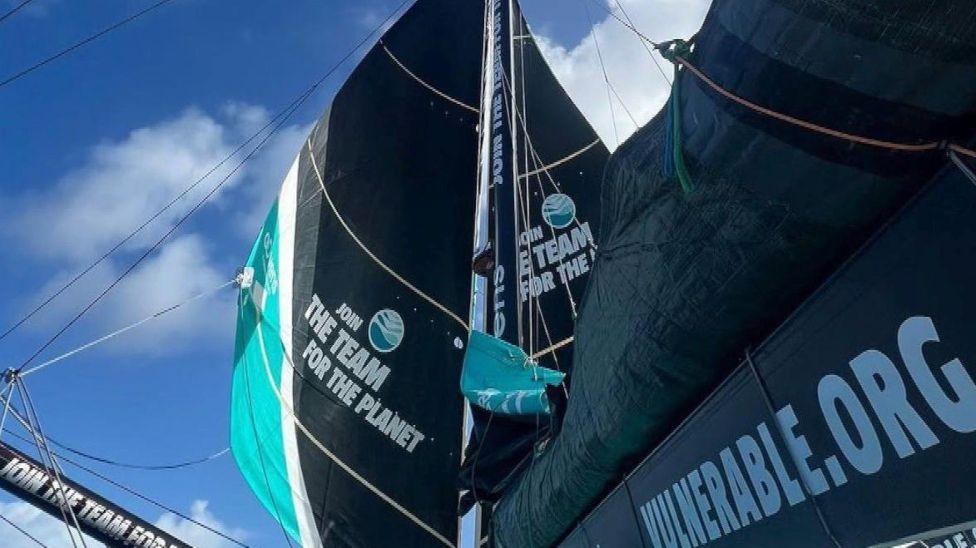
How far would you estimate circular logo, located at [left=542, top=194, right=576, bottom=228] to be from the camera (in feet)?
20.3

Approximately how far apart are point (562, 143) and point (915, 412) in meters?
5.93

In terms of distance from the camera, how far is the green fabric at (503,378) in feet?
11.3

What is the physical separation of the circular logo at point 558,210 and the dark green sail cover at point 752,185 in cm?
408

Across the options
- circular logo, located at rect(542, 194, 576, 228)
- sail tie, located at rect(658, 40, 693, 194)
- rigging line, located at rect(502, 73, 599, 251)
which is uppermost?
rigging line, located at rect(502, 73, 599, 251)

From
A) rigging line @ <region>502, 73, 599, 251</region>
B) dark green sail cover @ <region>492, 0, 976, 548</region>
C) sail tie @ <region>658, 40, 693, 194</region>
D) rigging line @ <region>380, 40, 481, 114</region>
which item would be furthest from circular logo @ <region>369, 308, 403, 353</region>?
sail tie @ <region>658, 40, 693, 194</region>

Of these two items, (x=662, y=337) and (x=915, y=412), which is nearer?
(x=915, y=412)

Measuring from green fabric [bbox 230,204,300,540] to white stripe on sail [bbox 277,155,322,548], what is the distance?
4 cm

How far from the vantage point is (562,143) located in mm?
6828

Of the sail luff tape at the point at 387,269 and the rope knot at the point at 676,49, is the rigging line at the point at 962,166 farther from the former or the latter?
the sail luff tape at the point at 387,269

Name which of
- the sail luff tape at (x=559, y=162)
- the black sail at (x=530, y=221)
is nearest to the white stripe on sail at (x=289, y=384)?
the black sail at (x=530, y=221)

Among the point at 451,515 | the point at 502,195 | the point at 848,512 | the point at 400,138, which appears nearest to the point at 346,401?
the point at 451,515

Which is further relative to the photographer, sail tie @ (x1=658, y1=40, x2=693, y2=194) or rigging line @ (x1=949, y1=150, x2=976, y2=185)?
sail tie @ (x1=658, y1=40, x2=693, y2=194)

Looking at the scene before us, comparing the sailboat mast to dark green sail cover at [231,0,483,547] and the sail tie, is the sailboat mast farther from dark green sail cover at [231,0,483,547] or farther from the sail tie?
the sail tie

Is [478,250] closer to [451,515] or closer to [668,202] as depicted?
[451,515]
